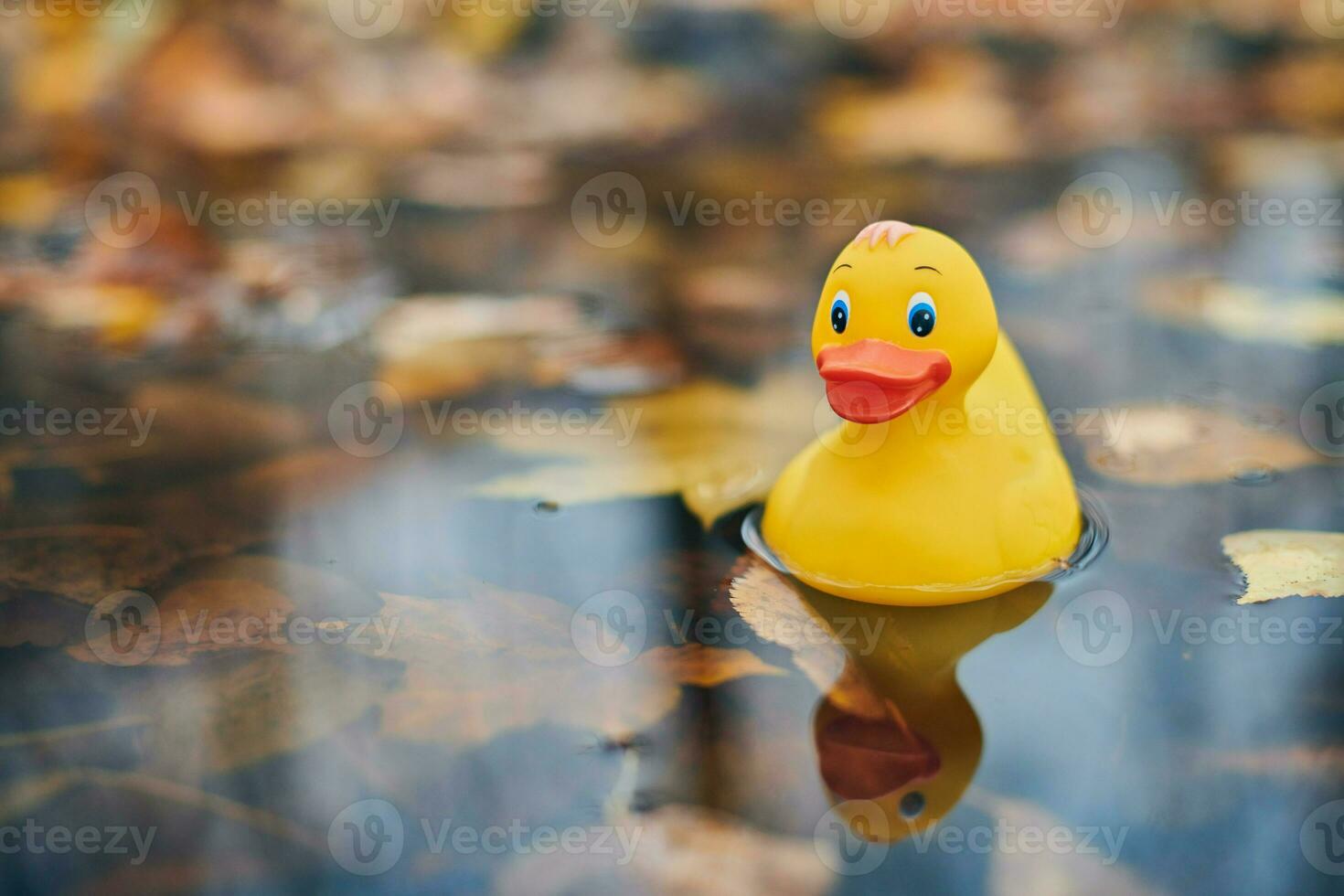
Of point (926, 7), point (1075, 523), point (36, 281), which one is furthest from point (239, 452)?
point (926, 7)

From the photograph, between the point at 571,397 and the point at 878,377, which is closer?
the point at 878,377

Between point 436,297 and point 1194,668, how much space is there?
2248 mm

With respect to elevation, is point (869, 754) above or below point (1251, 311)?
below

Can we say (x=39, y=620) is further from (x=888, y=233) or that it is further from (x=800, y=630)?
(x=888, y=233)

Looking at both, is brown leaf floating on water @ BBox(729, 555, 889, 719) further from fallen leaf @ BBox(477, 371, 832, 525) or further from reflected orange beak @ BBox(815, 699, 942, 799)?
fallen leaf @ BBox(477, 371, 832, 525)

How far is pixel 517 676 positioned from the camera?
83.2 inches

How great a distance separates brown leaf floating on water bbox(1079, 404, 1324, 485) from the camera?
2.65m

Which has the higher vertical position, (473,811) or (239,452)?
(239,452)

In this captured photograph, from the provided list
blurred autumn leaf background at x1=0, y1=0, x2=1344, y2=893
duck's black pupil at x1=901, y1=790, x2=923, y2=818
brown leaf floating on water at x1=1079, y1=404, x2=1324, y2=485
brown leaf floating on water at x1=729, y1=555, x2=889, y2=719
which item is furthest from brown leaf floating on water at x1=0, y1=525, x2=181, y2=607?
brown leaf floating on water at x1=1079, y1=404, x2=1324, y2=485

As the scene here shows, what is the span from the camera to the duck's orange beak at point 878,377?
2.04 meters

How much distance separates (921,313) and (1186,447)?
38.6 inches

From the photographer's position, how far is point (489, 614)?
2.28 m

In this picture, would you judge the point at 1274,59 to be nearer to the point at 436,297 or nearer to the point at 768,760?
the point at 436,297

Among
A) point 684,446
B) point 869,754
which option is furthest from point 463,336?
point 869,754
